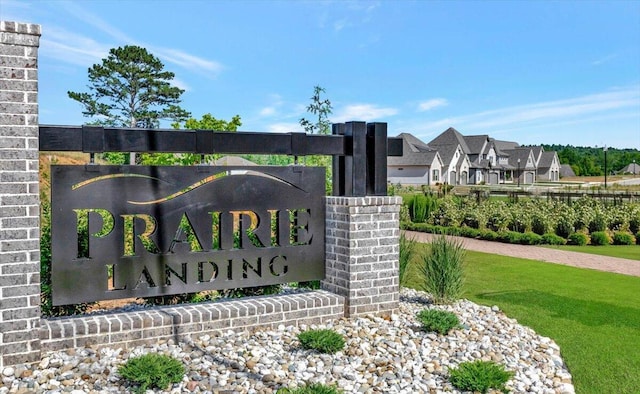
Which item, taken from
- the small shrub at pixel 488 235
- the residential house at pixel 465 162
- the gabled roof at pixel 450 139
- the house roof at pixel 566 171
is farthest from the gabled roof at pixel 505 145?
the small shrub at pixel 488 235

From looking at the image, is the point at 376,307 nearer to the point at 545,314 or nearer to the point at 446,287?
the point at 446,287

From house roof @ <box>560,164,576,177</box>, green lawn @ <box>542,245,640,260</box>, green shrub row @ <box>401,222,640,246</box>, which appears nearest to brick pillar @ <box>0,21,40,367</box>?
green shrub row @ <box>401,222,640,246</box>

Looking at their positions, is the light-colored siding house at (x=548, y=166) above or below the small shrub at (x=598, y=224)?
above

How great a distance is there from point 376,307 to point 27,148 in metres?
3.60

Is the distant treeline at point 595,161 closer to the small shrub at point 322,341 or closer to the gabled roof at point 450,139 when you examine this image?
the gabled roof at point 450,139

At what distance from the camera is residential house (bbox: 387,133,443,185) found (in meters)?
52.8

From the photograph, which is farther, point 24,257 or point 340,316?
point 340,316

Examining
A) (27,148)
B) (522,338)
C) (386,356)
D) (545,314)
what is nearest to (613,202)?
(545,314)

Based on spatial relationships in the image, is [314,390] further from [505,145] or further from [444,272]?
[505,145]

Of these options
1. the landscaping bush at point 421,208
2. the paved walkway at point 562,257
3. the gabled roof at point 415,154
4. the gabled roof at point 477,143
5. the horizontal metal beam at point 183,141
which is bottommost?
the paved walkway at point 562,257

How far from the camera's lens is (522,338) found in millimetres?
5375

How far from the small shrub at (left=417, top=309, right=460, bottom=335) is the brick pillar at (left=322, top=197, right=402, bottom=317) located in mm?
670

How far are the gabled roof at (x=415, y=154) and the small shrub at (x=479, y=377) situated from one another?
48.4 m

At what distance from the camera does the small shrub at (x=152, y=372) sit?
12.6ft
